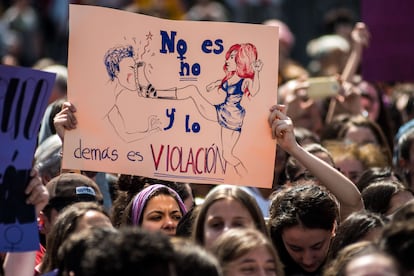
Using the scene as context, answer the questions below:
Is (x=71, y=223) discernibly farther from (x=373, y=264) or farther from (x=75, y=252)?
(x=373, y=264)

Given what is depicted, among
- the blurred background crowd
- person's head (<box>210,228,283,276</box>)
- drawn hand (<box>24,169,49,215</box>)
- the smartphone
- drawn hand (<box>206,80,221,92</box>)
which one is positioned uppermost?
the blurred background crowd

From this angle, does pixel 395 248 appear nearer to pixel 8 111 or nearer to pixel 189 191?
pixel 8 111

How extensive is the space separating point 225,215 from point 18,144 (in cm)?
105

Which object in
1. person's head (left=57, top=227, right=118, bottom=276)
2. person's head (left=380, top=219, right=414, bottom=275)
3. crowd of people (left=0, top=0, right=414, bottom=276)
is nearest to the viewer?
crowd of people (left=0, top=0, right=414, bottom=276)

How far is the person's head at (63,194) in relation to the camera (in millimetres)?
6953

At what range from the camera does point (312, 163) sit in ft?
22.5

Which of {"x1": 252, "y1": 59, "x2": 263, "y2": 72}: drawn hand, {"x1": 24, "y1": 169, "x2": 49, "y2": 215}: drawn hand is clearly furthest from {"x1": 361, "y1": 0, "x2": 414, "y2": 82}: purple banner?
{"x1": 24, "y1": 169, "x2": 49, "y2": 215}: drawn hand

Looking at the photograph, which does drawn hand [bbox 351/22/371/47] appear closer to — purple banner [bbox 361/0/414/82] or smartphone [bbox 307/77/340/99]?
purple banner [bbox 361/0/414/82]

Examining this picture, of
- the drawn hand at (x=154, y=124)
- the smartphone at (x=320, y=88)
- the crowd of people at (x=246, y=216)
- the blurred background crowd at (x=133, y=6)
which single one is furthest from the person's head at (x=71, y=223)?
the blurred background crowd at (x=133, y=6)

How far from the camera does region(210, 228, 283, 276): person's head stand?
559 centimetres

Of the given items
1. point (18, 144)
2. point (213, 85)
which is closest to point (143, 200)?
point (213, 85)

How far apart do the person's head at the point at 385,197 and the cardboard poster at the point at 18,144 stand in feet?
6.81

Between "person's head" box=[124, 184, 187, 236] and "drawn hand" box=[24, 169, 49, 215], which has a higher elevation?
"drawn hand" box=[24, 169, 49, 215]

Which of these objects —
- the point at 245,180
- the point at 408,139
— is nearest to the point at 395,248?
the point at 245,180
